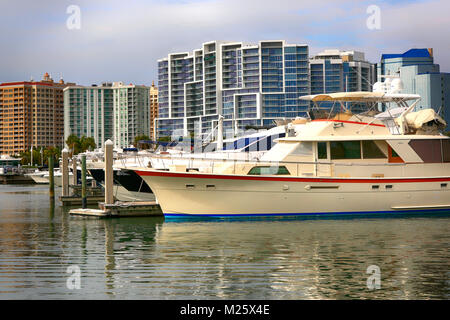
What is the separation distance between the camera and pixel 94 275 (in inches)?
615

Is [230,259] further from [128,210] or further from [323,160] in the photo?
[128,210]

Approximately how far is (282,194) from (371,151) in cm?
448

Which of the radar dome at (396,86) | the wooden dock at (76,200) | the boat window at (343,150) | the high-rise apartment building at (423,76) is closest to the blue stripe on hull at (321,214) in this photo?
the boat window at (343,150)

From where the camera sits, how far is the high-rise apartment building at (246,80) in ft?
483

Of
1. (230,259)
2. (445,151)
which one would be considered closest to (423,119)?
(445,151)

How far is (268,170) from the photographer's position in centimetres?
2600

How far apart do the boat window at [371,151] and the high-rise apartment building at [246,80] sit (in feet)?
379

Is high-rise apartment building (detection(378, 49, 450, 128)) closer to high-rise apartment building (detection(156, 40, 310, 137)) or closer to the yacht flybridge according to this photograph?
high-rise apartment building (detection(156, 40, 310, 137))

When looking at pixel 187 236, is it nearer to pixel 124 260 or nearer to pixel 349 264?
pixel 124 260

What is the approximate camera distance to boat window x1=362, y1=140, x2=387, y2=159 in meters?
27.1

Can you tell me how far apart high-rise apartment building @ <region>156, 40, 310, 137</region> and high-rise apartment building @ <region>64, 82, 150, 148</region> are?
118ft
